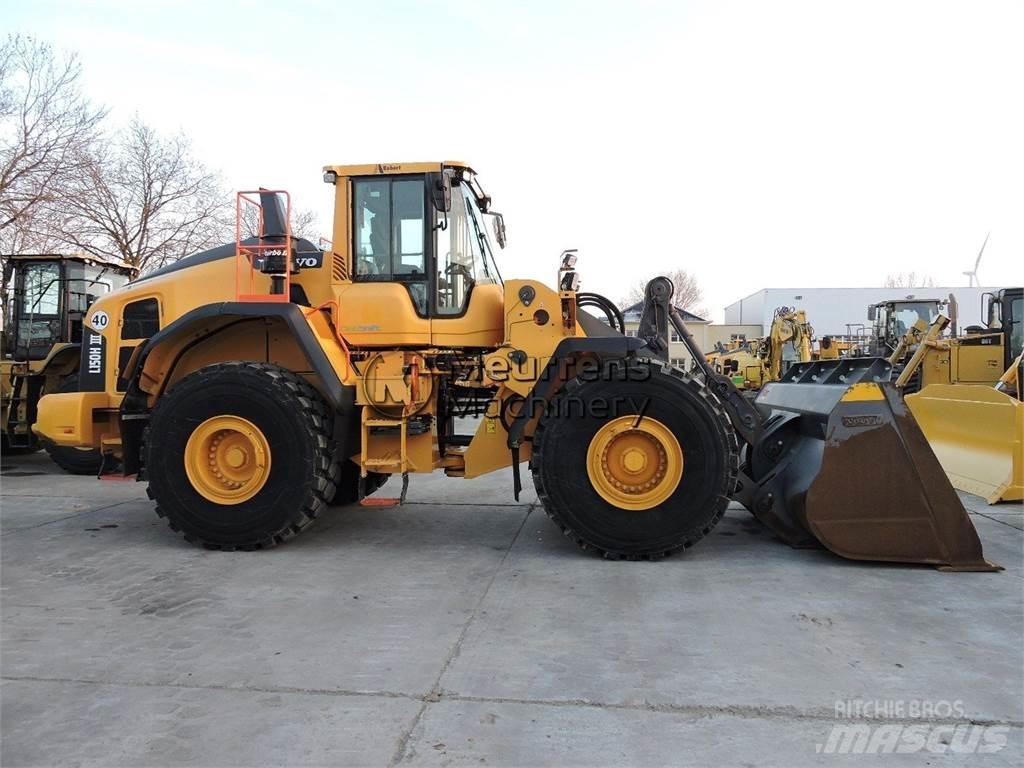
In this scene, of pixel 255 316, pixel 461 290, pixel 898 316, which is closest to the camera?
pixel 255 316

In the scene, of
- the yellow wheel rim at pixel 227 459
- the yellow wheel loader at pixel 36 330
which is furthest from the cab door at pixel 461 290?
the yellow wheel loader at pixel 36 330

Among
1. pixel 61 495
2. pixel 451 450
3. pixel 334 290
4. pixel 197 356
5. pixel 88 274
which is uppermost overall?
pixel 88 274

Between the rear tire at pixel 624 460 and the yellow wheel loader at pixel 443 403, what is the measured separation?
1cm

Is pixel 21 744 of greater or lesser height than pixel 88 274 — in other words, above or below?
below

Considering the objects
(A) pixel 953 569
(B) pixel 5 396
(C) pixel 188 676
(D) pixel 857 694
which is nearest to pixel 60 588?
(C) pixel 188 676

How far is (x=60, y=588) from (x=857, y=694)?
4.57m

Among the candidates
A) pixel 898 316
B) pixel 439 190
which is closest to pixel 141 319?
pixel 439 190

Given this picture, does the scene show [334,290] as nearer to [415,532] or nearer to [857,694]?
[415,532]

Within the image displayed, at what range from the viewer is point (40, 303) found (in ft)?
35.0

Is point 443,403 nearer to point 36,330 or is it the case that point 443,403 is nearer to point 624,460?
point 624,460

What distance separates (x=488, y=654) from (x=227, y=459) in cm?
298

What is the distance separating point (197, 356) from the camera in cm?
609

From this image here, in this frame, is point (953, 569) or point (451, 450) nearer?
point (953, 569)

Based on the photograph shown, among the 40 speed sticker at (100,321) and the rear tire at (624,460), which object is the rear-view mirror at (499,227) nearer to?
the rear tire at (624,460)
